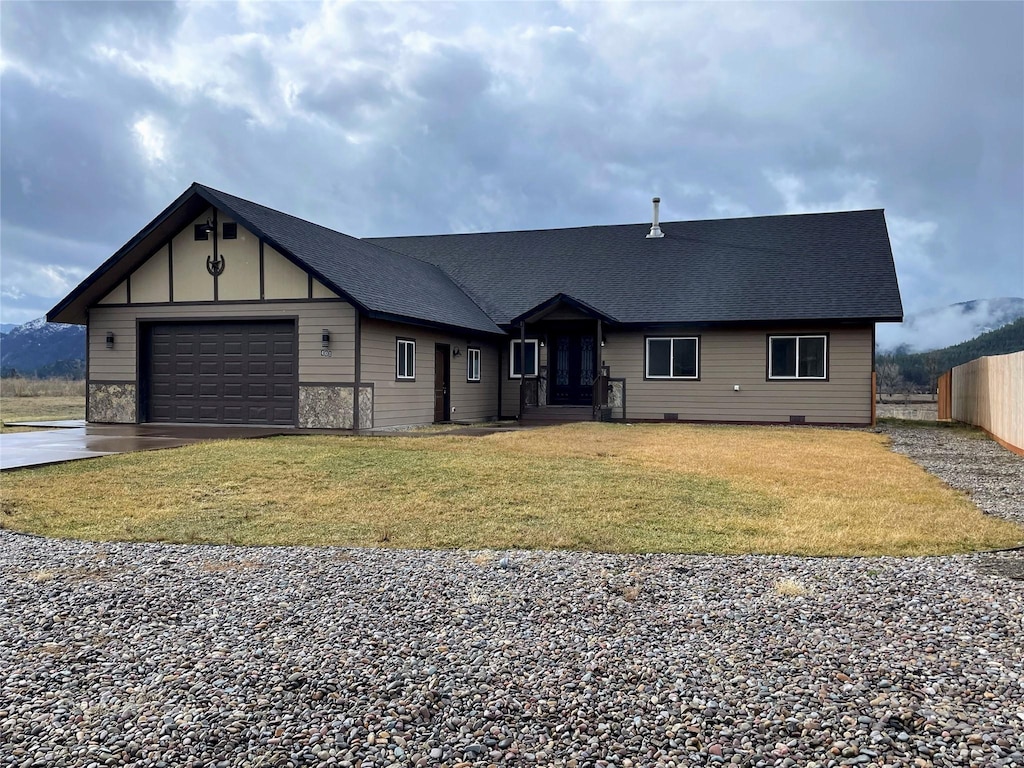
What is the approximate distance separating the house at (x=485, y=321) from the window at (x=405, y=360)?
0.18ft

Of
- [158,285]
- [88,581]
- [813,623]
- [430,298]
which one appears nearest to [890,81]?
[430,298]

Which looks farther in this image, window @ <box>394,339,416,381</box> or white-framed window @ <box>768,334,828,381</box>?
white-framed window @ <box>768,334,828,381</box>

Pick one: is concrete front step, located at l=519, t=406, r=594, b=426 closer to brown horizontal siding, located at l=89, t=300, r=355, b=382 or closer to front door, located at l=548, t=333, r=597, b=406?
front door, located at l=548, t=333, r=597, b=406

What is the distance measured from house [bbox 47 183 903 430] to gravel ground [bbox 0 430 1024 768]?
10771 millimetres

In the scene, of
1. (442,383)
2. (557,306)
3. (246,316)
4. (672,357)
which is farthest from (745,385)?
(246,316)

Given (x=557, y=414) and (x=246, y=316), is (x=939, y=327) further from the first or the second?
(x=246, y=316)

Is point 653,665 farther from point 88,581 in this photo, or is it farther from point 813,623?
point 88,581

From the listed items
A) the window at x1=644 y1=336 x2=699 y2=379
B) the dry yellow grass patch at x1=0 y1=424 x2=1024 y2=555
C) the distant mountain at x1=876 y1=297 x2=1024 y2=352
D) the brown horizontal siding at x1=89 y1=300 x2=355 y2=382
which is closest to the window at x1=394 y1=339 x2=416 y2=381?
the brown horizontal siding at x1=89 y1=300 x2=355 y2=382

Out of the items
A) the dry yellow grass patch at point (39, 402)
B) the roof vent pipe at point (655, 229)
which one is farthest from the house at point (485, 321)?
the dry yellow grass patch at point (39, 402)

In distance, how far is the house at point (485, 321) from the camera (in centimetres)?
1606

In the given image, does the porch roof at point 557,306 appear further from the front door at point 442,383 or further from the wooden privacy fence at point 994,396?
the wooden privacy fence at point 994,396

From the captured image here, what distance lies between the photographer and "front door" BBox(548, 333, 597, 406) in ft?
70.3

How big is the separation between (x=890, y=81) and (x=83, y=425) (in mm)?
20913

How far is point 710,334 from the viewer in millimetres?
20016
